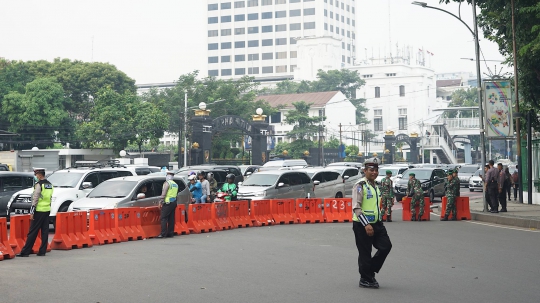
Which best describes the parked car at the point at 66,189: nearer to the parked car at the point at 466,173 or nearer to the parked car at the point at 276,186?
Answer: the parked car at the point at 276,186

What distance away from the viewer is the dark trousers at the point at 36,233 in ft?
45.7

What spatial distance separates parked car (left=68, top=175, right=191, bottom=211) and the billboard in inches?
471

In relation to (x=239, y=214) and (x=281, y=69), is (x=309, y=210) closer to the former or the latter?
(x=239, y=214)

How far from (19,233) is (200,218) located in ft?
20.6

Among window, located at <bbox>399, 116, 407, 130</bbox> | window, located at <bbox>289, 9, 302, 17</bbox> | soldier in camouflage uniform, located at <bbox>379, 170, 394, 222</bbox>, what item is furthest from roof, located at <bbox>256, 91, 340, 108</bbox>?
soldier in camouflage uniform, located at <bbox>379, 170, 394, 222</bbox>

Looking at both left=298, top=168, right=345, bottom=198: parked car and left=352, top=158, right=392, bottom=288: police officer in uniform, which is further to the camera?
left=298, top=168, right=345, bottom=198: parked car

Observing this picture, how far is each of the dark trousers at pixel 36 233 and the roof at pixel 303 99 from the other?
82784mm

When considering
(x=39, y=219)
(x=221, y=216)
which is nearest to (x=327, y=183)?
(x=221, y=216)

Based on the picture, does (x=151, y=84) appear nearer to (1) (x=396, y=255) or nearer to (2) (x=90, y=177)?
(2) (x=90, y=177)

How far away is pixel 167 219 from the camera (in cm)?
1805

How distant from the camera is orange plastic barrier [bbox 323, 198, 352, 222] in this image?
23.3 meters

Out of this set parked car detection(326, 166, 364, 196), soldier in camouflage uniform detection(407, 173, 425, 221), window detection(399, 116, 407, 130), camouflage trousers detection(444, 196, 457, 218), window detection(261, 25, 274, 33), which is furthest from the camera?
window detection(261, 25, 274, 33)

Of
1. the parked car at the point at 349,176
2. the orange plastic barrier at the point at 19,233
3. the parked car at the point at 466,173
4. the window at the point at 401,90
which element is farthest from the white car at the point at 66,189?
the window at the point at 401,90

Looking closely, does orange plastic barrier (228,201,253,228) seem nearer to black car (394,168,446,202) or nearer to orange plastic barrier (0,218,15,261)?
orange plastic barrier (0,218,15,261)
